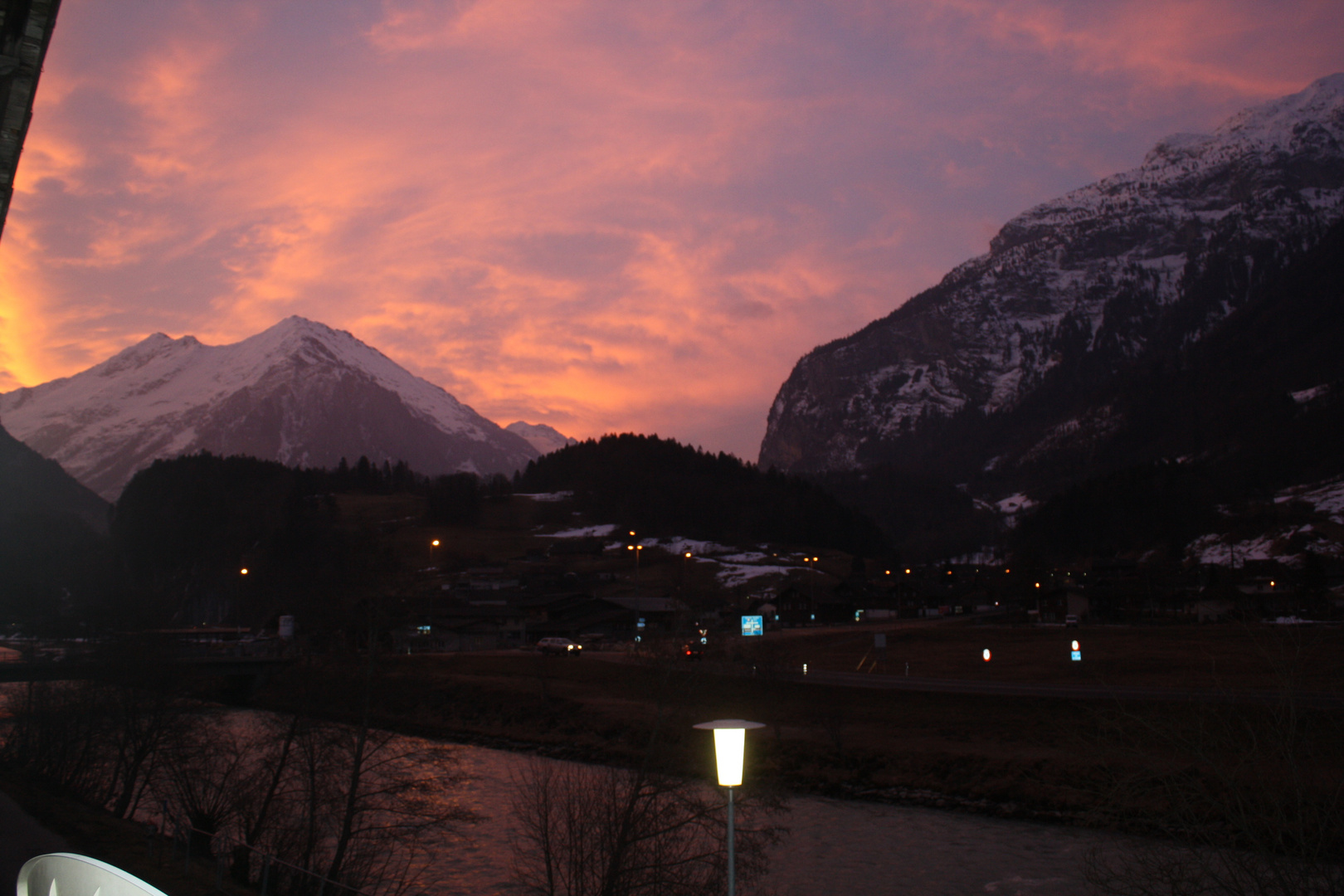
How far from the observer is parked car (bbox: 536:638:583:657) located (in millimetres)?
89050

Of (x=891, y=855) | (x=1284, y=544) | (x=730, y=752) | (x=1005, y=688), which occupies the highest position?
(x=1284, y=544)

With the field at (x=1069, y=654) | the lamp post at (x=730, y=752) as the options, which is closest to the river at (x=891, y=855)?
the field at (x=1069, y=654)

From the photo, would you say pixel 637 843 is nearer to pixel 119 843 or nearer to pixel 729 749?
pixel 729 749

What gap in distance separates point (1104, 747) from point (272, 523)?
664 ft

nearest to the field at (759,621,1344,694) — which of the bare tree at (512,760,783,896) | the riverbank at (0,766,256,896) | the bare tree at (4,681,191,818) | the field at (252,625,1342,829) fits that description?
the field at (252,625,1342,829)

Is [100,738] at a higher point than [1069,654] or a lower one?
lower

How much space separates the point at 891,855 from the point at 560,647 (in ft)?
201

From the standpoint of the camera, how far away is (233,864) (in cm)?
2530

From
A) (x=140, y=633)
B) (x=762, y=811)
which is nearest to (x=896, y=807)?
(x=762, y=811)

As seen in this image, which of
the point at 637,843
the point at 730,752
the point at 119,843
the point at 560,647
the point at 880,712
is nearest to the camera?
the point at 730,752

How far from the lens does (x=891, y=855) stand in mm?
32875

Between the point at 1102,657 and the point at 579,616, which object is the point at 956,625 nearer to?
the point at 1102,657

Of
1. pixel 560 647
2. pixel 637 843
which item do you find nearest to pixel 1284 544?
pixel 560 647

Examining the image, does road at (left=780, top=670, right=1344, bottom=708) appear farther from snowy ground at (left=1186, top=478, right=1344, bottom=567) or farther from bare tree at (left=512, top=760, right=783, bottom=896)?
snowy ground at (left=1186, top=478, right=1344, bottom=567)
